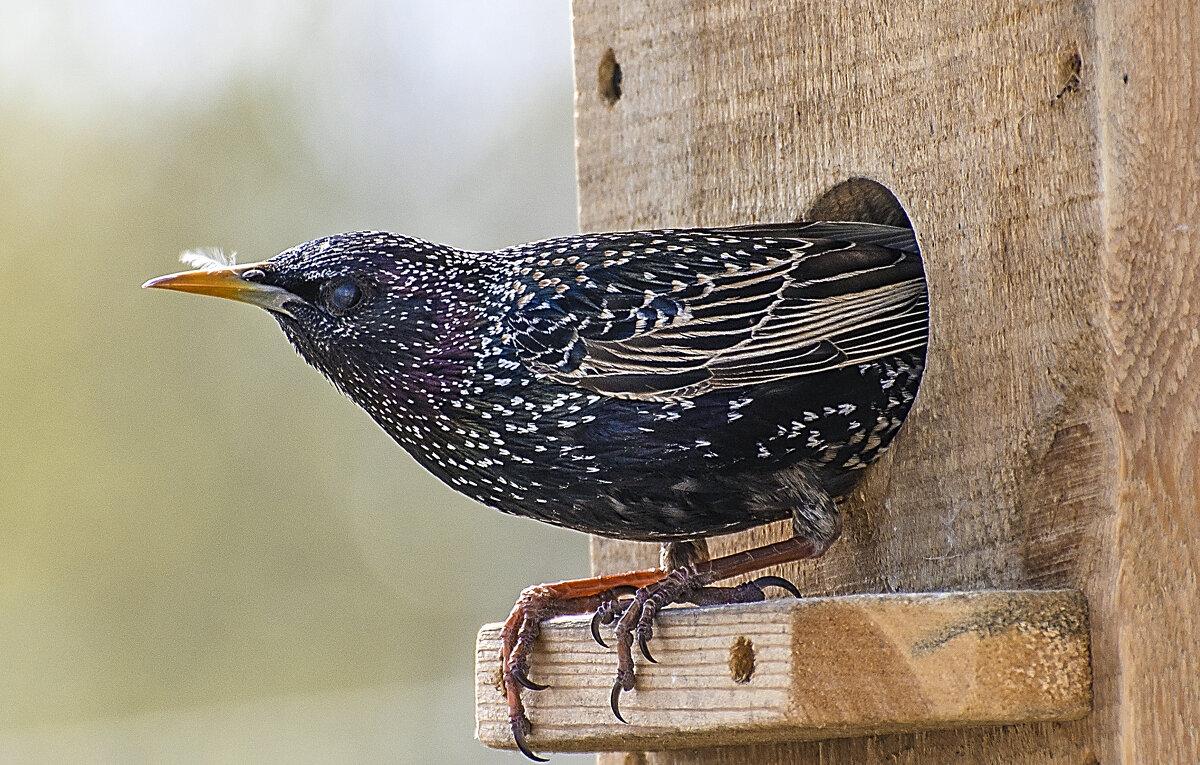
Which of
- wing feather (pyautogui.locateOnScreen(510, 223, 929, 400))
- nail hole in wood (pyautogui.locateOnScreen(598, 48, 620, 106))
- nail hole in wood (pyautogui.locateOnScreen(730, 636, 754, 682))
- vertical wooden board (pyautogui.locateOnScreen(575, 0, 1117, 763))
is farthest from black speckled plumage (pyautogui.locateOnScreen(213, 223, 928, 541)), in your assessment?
nail hole in wood (pyautogui.locateOnScreen(598, 48, 620, 106))

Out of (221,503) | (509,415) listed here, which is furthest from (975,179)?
(221,503)

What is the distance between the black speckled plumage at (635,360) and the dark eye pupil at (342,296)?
1cm

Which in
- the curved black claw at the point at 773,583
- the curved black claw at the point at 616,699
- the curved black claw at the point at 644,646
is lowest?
the curved black claw at the point at 616,699

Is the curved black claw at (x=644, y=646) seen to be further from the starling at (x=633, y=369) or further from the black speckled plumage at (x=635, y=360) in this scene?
the black speckled plumage at (x=635, y=360)

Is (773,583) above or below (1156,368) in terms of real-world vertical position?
below

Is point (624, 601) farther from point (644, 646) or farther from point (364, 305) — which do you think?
point (364, 305)

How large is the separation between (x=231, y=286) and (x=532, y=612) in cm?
66

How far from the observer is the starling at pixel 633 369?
2096 millimetres

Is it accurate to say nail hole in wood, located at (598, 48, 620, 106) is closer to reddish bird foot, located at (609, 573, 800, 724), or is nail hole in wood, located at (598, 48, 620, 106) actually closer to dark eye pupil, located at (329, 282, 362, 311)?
dark eye pupil, located at (329, 282, 362, 311)

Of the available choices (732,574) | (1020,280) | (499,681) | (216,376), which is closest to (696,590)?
(732,574)

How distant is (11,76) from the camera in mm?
7879

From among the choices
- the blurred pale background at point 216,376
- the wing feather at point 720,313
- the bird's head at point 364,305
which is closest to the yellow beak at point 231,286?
the bird's head at point 364,305

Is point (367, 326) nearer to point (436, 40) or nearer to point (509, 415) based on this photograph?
point (509, 415)

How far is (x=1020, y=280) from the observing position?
1.99 m
